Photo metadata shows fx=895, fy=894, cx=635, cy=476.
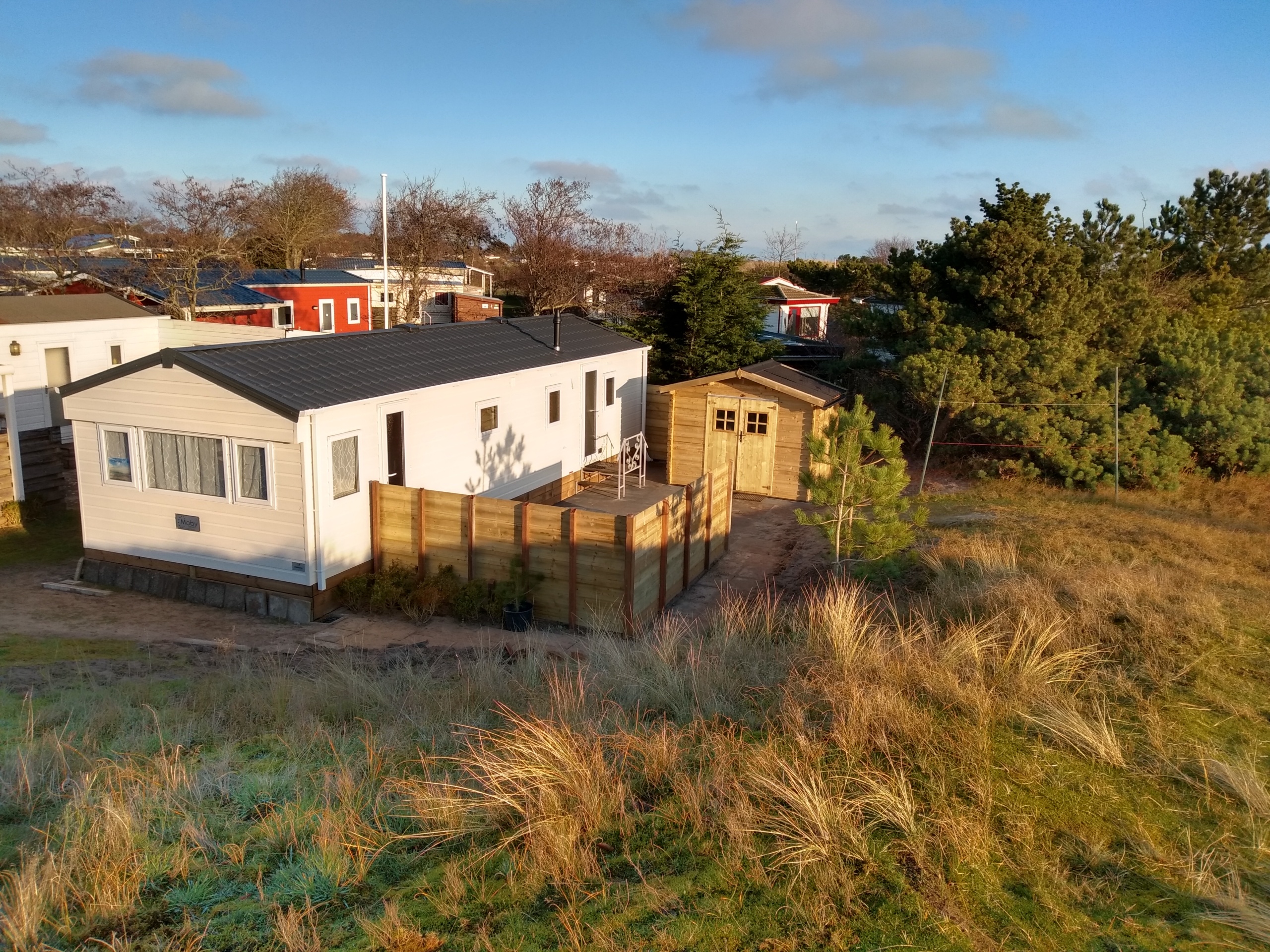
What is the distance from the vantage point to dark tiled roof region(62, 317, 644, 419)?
1127 cm

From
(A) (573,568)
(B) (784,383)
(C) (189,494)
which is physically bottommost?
(A) (573,568)

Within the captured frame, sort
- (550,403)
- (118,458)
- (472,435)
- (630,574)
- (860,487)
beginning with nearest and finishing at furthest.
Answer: (860,487), (630,574), (118,458), (472,435), (550,403)

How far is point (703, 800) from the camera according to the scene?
453 cm

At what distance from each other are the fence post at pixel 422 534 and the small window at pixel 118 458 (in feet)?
13.3

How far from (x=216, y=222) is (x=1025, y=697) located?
35317mm

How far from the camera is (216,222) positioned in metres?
33.9

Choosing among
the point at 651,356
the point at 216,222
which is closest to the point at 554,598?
the point at 651,356

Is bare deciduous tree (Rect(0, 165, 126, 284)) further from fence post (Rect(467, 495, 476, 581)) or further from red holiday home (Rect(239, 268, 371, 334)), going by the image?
fence post (Rect(467, 495, 476, 581))

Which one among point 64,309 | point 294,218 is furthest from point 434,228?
point 64,309

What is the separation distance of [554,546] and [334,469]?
10.0 feet

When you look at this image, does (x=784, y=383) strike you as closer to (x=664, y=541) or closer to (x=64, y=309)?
(x=664, y=541)

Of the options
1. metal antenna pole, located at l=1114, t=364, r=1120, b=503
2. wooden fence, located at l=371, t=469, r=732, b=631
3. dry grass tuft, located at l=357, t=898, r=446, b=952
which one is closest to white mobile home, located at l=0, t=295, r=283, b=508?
wooden fence, located at l=371, t=469, r=732, b=631

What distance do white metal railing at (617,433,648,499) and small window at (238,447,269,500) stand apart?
7.31 m

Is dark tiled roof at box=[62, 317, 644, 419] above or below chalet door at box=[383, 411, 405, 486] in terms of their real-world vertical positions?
above
